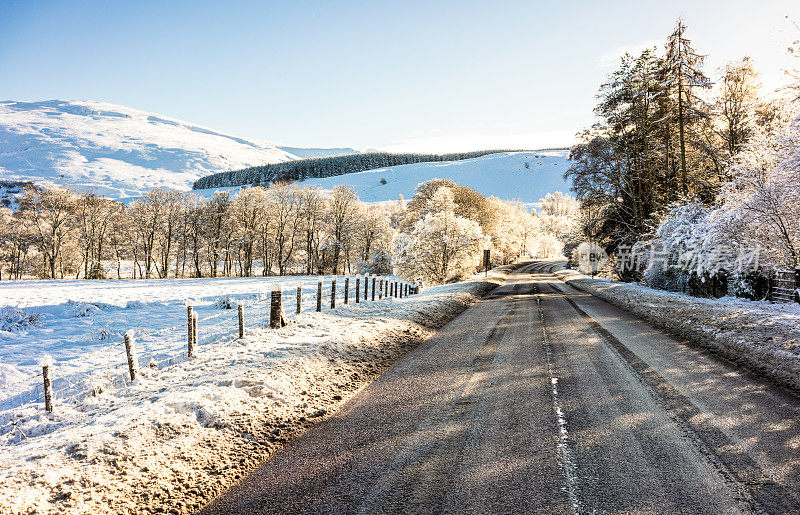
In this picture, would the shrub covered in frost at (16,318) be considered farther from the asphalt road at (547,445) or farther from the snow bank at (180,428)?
the asphalt road at (547,445)

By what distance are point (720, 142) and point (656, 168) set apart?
3.75 meters

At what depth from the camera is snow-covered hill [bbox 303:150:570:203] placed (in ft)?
515

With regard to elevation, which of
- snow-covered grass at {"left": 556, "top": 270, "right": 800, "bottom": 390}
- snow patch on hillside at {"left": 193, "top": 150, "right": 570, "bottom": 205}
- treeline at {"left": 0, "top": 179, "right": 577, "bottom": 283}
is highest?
snow patch on hillside at {"left": 193, "top": 150, "right": 570, "bottom": 205}

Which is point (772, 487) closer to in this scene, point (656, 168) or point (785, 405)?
point (785, 405)

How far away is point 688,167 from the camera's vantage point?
984 inches

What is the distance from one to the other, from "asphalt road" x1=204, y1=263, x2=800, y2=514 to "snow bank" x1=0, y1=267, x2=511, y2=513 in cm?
55

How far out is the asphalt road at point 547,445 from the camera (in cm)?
377

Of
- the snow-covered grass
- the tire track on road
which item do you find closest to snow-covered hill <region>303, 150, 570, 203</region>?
the snow-covered grass

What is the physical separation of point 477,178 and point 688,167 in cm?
15262

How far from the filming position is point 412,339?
36.7ft

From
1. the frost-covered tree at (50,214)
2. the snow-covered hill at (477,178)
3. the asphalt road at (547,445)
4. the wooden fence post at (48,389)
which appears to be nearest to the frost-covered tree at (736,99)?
the asphalt road at (547,445)

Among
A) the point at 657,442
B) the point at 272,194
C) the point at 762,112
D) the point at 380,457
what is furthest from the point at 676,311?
the point at 272,194

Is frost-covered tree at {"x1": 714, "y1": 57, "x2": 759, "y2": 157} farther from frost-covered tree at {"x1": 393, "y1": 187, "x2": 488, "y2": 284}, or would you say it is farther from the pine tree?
frost-covered tree at {"x1": 393, "y1": 187, "x2": 488, "y2": 284}

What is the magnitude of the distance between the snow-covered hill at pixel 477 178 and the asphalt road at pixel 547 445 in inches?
5426
